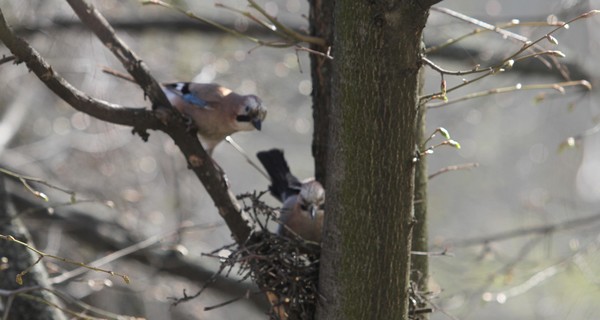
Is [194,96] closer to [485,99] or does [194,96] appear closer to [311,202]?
[311,202]

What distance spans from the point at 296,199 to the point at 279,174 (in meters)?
0.33

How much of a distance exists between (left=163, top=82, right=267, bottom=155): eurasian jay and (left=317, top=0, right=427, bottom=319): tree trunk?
127cm

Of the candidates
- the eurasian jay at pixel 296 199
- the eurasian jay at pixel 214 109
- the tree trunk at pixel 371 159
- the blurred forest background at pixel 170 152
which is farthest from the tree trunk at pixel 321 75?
the blurred forest background at pixel 170 152

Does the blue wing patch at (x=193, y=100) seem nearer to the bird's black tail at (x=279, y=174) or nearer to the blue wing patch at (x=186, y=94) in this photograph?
the blue wing patch at (x=186, y=94)

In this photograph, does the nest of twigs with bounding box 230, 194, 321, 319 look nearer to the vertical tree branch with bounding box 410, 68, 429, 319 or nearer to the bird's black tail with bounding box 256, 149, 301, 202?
the vertical tree branch with bounding box 410, 68, 429, 319

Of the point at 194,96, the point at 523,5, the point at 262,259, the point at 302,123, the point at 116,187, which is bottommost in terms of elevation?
the point at 262,259

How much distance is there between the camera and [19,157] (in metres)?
7.51

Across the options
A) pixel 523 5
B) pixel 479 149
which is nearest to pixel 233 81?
pixel 479 149

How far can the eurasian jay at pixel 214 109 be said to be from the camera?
418 centimetres

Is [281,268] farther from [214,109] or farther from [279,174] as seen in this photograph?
[279,174]

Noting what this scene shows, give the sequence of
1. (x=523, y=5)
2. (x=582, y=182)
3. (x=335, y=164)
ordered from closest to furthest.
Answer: (x=335, y=164)
(x=582, y=182)
(x=523, y=5)

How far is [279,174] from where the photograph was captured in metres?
4.60

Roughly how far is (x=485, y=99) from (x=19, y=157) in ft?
14.0

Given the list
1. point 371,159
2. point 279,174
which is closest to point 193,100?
point 279,174
